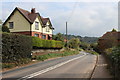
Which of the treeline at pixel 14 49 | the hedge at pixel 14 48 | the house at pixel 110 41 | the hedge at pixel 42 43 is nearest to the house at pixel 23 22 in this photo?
the hedge at pixel 42 43

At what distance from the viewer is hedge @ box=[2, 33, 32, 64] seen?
17.7 m

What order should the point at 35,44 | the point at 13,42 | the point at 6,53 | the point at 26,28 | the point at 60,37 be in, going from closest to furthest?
the point at 6,53 → the point at 13,42 → the point at 35,44 → the point at 26,28 → the point at 60,37

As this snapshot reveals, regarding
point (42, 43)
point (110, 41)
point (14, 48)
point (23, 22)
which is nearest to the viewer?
point (14, 48)

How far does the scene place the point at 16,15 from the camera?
39.1 m

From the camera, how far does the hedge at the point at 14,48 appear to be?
1772cm

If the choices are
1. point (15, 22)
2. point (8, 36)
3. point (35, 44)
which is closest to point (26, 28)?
point (15, 22)

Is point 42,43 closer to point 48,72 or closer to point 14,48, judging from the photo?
point 14,48

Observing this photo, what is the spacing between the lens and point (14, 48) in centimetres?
1959

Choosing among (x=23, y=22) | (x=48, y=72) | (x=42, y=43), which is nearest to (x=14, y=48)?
(x=48, y=72)

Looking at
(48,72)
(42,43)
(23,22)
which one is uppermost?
(23,22)

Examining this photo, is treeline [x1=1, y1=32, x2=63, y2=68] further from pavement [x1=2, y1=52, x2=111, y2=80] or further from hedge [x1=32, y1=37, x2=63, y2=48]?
hedge [x1=32, y1=37, x2=63, y2=48]

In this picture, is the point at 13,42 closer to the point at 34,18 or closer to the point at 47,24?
the point at 34,18

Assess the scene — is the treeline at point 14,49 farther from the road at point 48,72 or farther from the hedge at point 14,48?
the road at point 48,72

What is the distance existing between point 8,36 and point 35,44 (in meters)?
10.9
